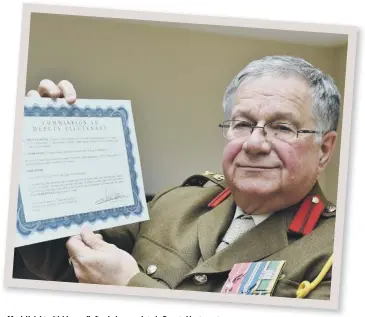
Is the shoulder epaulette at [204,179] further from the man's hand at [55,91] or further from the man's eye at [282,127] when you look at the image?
the man's hand at [55,91]

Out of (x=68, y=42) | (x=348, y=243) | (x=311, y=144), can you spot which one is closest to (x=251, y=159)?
(x=311, y=144)

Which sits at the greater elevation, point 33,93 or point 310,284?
point 33,93

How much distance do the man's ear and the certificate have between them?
46 cm

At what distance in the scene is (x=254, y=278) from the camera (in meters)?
1.46

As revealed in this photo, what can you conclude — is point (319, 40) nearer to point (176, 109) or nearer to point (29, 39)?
point (176, 109)

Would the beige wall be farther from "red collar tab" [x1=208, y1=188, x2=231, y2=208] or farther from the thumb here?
the thumb

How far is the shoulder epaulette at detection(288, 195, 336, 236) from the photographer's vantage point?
1469mm

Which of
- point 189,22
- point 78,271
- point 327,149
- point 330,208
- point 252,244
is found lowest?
point 78,271

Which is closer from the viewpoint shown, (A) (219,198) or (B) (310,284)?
(B) (310,284)

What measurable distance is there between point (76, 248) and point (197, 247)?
304 mm

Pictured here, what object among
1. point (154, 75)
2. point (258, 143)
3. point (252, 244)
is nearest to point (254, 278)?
point (252, 244)

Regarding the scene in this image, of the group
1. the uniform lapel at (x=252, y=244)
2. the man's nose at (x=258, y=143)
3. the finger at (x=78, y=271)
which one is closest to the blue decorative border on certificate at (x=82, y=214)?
the finger at (x=78, y=271)

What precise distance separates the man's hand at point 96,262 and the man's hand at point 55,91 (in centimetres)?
34
